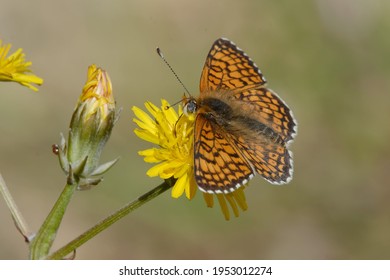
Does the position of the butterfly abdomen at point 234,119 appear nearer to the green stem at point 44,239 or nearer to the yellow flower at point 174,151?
the yellow flower at point 174,151

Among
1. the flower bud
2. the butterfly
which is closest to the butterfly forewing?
the butterfly

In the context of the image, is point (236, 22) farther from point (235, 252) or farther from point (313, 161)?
point (235, 252)

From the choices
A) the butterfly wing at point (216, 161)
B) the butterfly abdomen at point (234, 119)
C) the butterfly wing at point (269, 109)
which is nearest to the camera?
the butterfly wing at point (216, 161)

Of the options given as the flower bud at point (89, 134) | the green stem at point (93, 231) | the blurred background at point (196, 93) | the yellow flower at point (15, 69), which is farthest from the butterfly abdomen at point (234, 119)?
the blurred background at point (196, 93)

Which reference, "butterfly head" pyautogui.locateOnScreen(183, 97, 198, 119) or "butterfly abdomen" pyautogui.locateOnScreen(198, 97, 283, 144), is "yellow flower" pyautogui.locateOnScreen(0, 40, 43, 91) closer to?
"butterfly head" pyautogui.locateOnScreen(183, 97, 198, 119)

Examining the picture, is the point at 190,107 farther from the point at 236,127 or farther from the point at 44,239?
the point at 44,239
